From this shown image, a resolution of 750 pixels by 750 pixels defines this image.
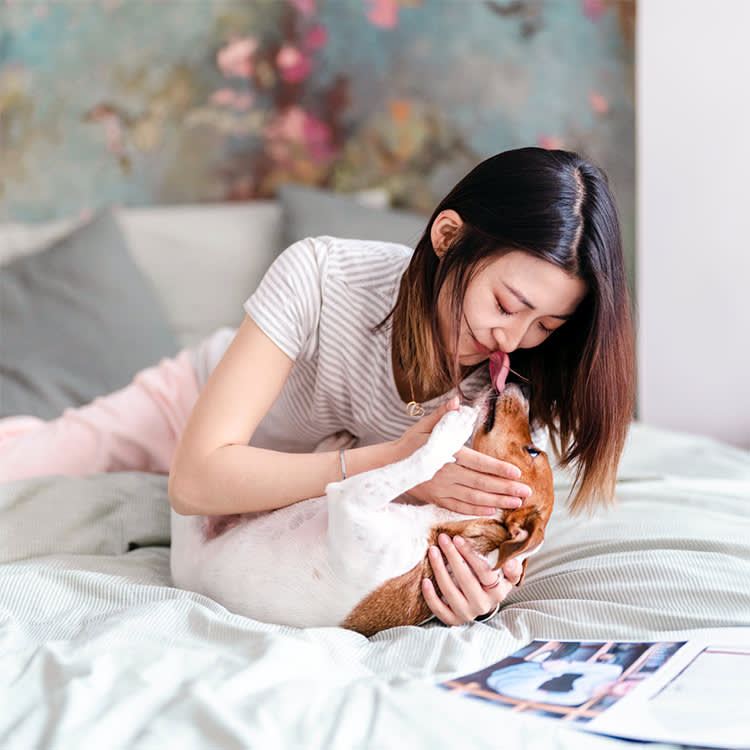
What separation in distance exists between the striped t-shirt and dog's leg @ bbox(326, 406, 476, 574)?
0.82 feet

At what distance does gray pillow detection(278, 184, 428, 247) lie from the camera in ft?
7.93

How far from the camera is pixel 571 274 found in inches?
41.9

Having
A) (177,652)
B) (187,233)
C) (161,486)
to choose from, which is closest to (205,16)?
(187,233)

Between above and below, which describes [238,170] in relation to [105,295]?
above

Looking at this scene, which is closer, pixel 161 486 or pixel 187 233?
pixel 161 486

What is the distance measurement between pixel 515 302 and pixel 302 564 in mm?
450

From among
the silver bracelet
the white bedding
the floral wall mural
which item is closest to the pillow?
the floral wall mural

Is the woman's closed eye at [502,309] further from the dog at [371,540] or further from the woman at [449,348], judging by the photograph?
the dog at [371,540]

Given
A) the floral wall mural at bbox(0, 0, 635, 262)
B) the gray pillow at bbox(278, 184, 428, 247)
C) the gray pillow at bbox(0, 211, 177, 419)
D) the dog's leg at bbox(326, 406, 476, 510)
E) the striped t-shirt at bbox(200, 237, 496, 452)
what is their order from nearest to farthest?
the dog's leg at bbox(326, 406, 476, 510) < the striped t-shirt at bbox(200, 237, 496, 452) < the gray pillow at bbox(0, 211, 177, 419) < the gray pillow at bbox(278, 184, 428, 247) < the floral wall mural at bbox(0, 0, 635, 262)

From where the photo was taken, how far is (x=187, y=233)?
2543mm

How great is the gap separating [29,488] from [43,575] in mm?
317

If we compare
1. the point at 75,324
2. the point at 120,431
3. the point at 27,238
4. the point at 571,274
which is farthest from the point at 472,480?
the point at 27,238

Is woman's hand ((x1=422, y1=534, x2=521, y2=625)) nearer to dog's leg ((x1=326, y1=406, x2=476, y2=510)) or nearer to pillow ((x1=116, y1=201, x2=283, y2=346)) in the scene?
dog's leg ((x1=326, y1=406, x2=476, y2=510))

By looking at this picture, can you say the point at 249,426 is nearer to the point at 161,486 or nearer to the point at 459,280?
the point at 459,280
